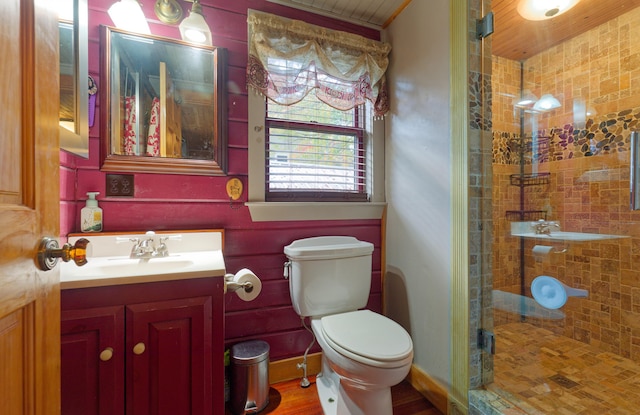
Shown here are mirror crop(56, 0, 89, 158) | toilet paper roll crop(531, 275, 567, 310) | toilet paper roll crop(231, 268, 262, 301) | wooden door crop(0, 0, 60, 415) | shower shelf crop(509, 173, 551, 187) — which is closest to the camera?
wooden door crop(0, 0, 60, 415)

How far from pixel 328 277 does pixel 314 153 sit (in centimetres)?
80

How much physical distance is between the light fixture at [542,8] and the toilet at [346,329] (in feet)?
5.32

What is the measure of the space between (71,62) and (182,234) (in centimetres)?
81

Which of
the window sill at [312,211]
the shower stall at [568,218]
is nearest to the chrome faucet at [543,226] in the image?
the shower stall at [568,218]

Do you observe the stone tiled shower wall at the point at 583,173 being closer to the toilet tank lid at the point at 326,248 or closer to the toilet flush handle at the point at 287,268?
the toilet tank lid at the point at 326,248

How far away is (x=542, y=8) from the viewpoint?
1.53 meters

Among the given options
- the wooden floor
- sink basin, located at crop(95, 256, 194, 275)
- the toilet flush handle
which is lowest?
the wooden floor

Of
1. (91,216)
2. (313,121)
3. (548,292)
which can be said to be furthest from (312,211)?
(548,292)

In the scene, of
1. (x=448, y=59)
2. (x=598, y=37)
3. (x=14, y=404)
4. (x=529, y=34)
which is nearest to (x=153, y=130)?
(x=14, y=404)

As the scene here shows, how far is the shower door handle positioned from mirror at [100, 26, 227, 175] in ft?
7.54

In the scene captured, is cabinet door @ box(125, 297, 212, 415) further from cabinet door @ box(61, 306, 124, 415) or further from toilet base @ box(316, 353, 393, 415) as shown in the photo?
toilet base @ box(316, 353, 393, 415)

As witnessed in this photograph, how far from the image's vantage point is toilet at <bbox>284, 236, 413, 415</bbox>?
1076mm

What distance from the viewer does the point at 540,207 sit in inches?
75.2

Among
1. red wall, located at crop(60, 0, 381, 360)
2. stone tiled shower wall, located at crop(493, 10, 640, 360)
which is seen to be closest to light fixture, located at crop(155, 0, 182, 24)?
red wall, located at crop(60, 0, 381, 360)
